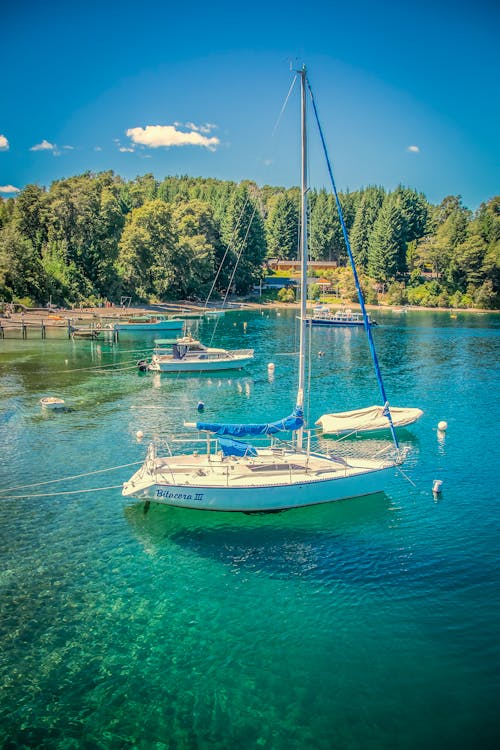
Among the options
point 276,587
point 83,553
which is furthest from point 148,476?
point 276,587

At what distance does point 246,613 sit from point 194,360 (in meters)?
46.4

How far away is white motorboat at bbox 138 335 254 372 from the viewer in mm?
63750

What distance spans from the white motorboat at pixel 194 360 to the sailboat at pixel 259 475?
35029mm

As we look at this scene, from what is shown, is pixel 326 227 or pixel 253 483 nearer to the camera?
pixel 253 483

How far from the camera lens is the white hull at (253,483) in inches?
1033

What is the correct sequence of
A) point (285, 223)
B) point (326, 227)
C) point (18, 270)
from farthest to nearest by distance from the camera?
point (285, 223)
point (326, 227)
point (18, 270)

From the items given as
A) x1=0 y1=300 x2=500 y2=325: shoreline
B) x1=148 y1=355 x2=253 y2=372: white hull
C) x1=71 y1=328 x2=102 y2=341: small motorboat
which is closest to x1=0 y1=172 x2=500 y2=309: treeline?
x1=0 y1=300 x2=500 y2=325: shoreline

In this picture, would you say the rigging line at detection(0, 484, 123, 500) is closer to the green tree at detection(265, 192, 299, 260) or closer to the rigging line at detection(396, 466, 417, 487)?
the rigging line at detection(396, 466, 417, 487)

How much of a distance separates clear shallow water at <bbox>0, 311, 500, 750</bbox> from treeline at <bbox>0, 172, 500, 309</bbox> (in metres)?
64.1

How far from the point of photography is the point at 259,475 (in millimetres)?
27359

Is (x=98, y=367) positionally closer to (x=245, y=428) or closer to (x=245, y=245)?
(x=245, y=428)

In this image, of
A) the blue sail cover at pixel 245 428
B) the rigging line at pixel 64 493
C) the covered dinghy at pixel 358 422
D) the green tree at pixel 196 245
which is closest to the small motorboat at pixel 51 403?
the rigging line at pixel 64 493

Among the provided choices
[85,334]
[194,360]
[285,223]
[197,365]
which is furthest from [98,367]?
[285,223]

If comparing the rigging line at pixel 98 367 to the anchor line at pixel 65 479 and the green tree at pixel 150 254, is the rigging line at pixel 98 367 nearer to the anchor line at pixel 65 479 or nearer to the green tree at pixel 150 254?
the anchor line at pixel 65 479
